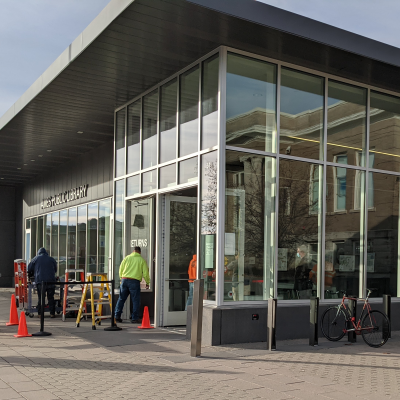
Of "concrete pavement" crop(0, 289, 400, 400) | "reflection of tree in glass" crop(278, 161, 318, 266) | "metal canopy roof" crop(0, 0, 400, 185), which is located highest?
"metal canopy roof" crop(0, 0, 400, 185)

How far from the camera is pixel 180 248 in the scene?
1237 cm

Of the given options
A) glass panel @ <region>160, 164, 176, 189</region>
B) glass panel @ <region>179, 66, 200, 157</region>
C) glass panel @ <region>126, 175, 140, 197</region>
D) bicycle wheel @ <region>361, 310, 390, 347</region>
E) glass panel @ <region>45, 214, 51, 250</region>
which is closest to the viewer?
bicycle wheel @ <region>361, 310, 390, 347</region>

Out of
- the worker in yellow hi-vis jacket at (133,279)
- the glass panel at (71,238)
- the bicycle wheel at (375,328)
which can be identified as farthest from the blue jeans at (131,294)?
the glass panel at (71,238)

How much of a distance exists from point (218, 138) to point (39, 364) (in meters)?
4.86

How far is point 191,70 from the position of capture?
1111 cm

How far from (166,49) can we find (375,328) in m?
6.43

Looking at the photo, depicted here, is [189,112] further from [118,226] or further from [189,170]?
[118,226]

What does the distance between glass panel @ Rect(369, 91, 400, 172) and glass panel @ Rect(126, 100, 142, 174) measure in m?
5.47

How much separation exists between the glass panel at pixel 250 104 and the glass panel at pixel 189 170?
958 millimetres

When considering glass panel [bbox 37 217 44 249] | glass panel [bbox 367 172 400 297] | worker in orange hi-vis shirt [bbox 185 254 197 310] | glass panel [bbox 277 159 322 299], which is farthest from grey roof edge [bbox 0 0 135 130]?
glass panel [bbox 37 217 44 249]

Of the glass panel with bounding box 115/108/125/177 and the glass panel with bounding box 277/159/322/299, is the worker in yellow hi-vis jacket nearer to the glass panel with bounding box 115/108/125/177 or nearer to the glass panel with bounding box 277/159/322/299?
the glass panel with bounding box 115/108/125/177

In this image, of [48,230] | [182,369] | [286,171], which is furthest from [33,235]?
[182,369]

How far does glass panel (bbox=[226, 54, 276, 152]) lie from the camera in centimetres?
1023

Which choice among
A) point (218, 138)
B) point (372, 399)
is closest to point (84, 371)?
point (372, 399)
